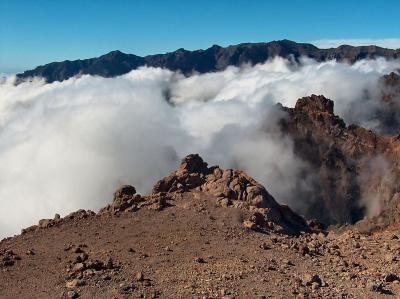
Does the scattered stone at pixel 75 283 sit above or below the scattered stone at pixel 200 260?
above

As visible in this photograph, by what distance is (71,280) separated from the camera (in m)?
28.0

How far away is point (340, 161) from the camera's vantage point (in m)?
164

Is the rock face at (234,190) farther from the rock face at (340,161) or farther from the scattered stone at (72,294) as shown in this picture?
Result: the rock face at (340,161)

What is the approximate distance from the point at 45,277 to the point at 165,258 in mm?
6491

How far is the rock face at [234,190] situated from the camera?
39969mm

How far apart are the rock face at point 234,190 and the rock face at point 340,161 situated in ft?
326

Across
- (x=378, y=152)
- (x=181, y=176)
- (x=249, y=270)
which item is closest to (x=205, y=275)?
(x=249, y=270)

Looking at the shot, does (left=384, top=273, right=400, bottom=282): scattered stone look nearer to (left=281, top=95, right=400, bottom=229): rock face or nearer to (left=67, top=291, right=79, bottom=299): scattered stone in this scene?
(left=67, top=291, right=79, bottom=299): scattered stone

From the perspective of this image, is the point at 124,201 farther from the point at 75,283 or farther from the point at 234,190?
the point at 75,283

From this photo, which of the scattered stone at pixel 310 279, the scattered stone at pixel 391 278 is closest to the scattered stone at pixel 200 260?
the scattered stone at pixel 310 279

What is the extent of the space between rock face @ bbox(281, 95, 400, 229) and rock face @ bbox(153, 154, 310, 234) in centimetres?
9948

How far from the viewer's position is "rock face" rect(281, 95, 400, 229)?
148250mm

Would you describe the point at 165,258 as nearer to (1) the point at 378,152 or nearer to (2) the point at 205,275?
(2) the point at 205,275

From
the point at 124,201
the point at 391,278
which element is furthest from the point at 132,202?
the point at 391,278
